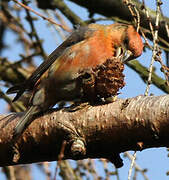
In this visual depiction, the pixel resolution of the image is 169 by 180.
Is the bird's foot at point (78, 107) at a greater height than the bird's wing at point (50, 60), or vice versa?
the bird's wing at point (50, 60)

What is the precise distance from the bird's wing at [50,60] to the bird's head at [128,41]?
9.4 inches

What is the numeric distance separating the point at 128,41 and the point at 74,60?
1.80 ft

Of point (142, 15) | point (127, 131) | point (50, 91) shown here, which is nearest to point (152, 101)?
point (127, 131)

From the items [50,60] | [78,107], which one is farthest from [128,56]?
[78,107]

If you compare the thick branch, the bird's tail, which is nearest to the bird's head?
the bird's tail

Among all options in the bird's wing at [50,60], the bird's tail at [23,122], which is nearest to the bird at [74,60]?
the bird's wing at [50,60]

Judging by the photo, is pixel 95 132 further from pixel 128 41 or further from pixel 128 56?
pixel 128 41

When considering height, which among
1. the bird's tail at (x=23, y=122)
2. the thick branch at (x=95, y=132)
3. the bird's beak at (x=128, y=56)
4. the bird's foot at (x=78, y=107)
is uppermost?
the bird's tail at (x=23, y=122)

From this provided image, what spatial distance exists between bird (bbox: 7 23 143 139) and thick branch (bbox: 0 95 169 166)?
18.1 inches

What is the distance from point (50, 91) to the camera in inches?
145

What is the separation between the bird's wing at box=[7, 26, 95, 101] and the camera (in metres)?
3.67

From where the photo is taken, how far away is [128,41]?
3.94 m

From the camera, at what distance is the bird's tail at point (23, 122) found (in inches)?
116

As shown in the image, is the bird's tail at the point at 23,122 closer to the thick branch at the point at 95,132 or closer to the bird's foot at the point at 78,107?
the thick branch at the point at 95,132
